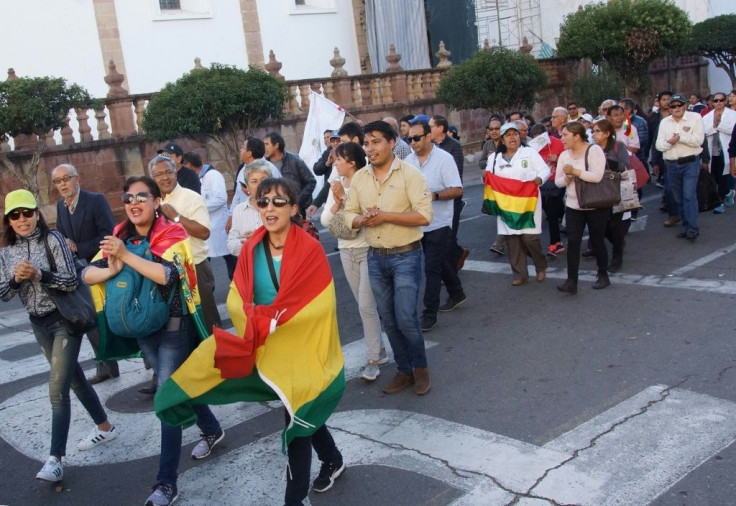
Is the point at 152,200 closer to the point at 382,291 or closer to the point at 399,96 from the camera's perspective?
the point at 382,291

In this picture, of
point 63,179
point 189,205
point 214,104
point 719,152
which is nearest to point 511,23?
point 214,104

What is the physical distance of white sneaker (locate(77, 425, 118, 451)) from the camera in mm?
5199

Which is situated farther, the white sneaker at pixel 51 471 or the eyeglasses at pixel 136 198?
the white sneaker at pixel 51 471

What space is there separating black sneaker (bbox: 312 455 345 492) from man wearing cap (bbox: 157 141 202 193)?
4.13m

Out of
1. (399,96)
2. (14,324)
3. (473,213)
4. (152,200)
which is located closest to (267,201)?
(152,200)

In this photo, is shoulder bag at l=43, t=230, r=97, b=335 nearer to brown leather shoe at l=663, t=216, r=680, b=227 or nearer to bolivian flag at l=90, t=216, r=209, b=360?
bolivian flag at l=90, t=216, r=209, b=360

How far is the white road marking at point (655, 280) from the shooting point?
Answer: 7.23 m

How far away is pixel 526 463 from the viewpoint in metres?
4.27

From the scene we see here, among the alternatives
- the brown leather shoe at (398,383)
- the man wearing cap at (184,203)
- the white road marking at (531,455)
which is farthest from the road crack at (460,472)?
the man wearing cap at (184,203)

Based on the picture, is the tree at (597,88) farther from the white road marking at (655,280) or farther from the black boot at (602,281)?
the black boot at (602,281)

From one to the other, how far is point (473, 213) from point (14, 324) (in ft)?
24.4

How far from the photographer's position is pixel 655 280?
7773 mm

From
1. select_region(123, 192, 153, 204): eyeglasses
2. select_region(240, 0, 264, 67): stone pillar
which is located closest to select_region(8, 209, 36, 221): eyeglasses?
select_region(123, 192, 153, 204): eyeglasses

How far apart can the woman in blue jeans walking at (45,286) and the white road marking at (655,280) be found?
5249mm
